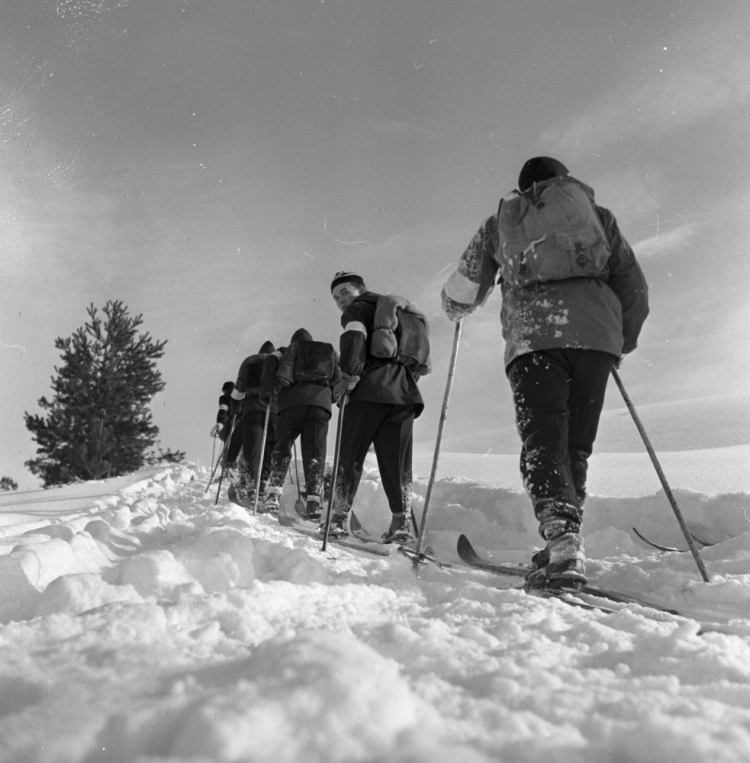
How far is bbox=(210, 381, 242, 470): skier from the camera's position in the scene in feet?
27.9

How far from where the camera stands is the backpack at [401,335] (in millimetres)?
3998

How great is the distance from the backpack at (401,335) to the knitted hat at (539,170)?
5.15 feet

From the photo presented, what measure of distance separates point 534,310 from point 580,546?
1.04m

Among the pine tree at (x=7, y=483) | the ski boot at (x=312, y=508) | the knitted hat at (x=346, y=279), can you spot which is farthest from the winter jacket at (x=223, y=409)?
the pine tree at (x=7, y=483)

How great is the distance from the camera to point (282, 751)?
62cm

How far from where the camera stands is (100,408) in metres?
20.4

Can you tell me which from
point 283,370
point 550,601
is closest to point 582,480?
point 550,601

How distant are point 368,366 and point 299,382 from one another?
205 centimetres

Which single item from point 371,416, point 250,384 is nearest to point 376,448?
point 371,416

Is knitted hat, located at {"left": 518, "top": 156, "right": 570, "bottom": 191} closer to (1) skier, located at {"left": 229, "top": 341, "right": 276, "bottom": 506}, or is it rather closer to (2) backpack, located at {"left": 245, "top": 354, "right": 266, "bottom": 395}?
(2) backpack, located at {"left": 245, "top": 354, "right": 266, "bottom": 395}

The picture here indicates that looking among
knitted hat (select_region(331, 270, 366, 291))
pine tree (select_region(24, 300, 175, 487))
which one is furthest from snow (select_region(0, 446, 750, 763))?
pine tree (select_region(24, 300, 175, 487))

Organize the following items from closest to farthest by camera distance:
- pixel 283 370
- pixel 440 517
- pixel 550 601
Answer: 1. pixel 550 601
2. pixel 440 517
3. pixel 283 370

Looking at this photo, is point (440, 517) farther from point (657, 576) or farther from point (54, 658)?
point (54, 658)

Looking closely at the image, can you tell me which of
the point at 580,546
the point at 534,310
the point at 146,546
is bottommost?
the point at 146,546
